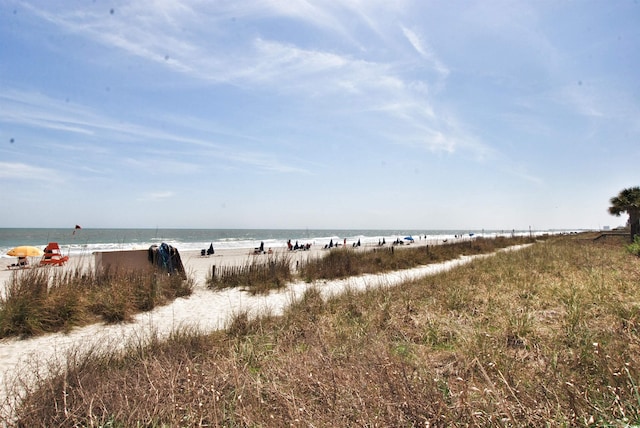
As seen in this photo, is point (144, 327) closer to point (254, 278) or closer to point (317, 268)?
point (254, 278)

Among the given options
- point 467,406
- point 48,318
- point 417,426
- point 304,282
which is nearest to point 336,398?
point 417,426

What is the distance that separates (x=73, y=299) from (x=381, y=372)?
7003 millimetres

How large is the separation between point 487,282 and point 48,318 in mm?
9816

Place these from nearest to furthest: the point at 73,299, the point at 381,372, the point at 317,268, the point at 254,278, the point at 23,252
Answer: the point at 381,372
the point at 73,299
the point at 254,278
the point at 317,268
the point at 23,252

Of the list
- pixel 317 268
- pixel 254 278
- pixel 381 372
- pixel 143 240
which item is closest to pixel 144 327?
pixel 254 278

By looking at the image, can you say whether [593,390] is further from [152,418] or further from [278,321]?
[278,321]

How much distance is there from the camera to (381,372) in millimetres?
2836

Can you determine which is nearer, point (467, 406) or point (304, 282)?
point (467, 406)

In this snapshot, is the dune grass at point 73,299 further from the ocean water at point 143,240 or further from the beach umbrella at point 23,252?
the beach umbrella at point 23,252

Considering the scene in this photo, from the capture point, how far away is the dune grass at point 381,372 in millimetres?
2324

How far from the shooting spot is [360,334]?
4629 mm

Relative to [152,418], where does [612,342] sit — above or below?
above

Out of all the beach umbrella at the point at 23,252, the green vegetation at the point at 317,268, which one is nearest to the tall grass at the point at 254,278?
the green vegetation at the point at 317,268

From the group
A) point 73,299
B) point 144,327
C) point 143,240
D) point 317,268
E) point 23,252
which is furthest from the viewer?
point 143,240
